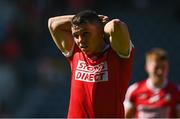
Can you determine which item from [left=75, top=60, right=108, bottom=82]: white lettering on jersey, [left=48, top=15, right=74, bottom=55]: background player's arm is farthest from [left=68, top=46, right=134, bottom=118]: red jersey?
[left=48, top=15, right=74, bottom=55]: background player's arm

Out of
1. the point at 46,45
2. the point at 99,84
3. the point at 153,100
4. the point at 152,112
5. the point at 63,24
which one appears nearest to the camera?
the point at 99,84

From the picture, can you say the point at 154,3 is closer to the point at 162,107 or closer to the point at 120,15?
the point at 120,15

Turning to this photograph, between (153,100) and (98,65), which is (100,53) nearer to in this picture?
(98,65)

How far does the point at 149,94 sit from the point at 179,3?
5.35 meters

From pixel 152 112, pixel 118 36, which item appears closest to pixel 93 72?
pixel 118 36

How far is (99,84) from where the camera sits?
5637 millimetres

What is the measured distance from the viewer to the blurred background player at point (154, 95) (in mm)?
8023

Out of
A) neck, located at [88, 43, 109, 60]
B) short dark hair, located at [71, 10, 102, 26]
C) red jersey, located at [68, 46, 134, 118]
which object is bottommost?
red jersey, located at [68, 46, 134, 118]

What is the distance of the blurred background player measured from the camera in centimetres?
802

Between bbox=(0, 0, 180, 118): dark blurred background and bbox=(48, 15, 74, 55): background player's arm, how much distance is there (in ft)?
20.1

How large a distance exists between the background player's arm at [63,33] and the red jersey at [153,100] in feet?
7.88

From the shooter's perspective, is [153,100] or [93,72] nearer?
[93,72]

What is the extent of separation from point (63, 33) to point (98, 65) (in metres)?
0.48

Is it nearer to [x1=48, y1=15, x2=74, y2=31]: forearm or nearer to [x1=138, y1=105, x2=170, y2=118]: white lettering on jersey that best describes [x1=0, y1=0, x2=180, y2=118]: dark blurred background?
[x1=138, y1=105, x2=170, y2=118]: white lettering on jersey
